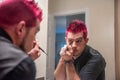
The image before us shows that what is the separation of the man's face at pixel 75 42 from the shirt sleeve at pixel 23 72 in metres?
0.61

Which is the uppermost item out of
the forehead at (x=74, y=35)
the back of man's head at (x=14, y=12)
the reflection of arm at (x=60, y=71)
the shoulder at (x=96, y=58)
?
A: the back of man's head at (x=14, y=12)

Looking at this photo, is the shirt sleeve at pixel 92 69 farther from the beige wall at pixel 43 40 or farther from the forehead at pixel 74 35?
the beige wall at pixel 43 40

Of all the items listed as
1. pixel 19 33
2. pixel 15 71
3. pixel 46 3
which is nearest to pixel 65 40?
pixel 46 3

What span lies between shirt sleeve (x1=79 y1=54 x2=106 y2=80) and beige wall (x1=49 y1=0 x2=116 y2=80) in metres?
0.15

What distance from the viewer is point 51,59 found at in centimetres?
126

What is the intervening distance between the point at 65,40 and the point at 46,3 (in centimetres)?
27

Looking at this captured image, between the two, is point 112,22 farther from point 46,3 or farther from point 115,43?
point 46,3

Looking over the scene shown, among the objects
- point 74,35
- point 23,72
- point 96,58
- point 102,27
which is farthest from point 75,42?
point 23,72

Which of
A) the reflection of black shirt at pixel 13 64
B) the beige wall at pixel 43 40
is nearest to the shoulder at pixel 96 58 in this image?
the beige wall at pixel 43 40

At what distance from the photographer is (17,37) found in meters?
0.58

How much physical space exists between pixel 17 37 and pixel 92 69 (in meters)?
0.61

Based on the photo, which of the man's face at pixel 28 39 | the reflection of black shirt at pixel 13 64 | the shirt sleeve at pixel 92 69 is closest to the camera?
the reflection of black shirt at pixel 13 64

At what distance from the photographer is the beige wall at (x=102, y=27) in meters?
1.27

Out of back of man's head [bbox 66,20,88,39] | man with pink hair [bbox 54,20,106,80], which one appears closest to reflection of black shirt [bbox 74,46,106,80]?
man with pink hair [bbox 54,20,106,80]
